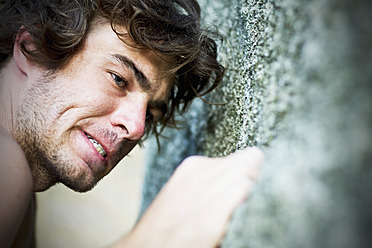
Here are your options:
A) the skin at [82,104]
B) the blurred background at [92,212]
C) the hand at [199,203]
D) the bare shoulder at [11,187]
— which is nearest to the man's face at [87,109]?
the skin at [82,104]

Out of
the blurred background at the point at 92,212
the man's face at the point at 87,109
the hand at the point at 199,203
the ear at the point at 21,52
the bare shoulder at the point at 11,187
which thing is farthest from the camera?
the blurred background at the point at 92,212

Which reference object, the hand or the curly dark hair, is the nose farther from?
the hand

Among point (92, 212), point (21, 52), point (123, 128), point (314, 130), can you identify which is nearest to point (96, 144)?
point (123, 128)

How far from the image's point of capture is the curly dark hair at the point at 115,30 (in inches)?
55.4

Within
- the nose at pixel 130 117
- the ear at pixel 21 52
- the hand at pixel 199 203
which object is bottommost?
the ear at pixel 21 52

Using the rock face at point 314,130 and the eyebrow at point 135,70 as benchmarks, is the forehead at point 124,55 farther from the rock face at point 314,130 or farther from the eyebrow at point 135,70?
the rock face at point 314,130

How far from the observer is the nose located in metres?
1.37

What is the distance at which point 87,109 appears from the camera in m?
1.34

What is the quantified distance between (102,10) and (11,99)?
1.82 ft

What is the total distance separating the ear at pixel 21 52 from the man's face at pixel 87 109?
0.09 m

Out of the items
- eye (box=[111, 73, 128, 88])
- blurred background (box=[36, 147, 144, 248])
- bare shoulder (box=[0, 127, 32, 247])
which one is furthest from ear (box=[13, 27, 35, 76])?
blurred background (box=[36, 147, 144, 248])

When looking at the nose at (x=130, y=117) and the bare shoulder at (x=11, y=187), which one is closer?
the bare shoulder at (x=11, y=187)

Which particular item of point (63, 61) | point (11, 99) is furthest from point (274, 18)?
point (11, 99)

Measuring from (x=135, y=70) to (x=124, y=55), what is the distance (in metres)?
0.08
